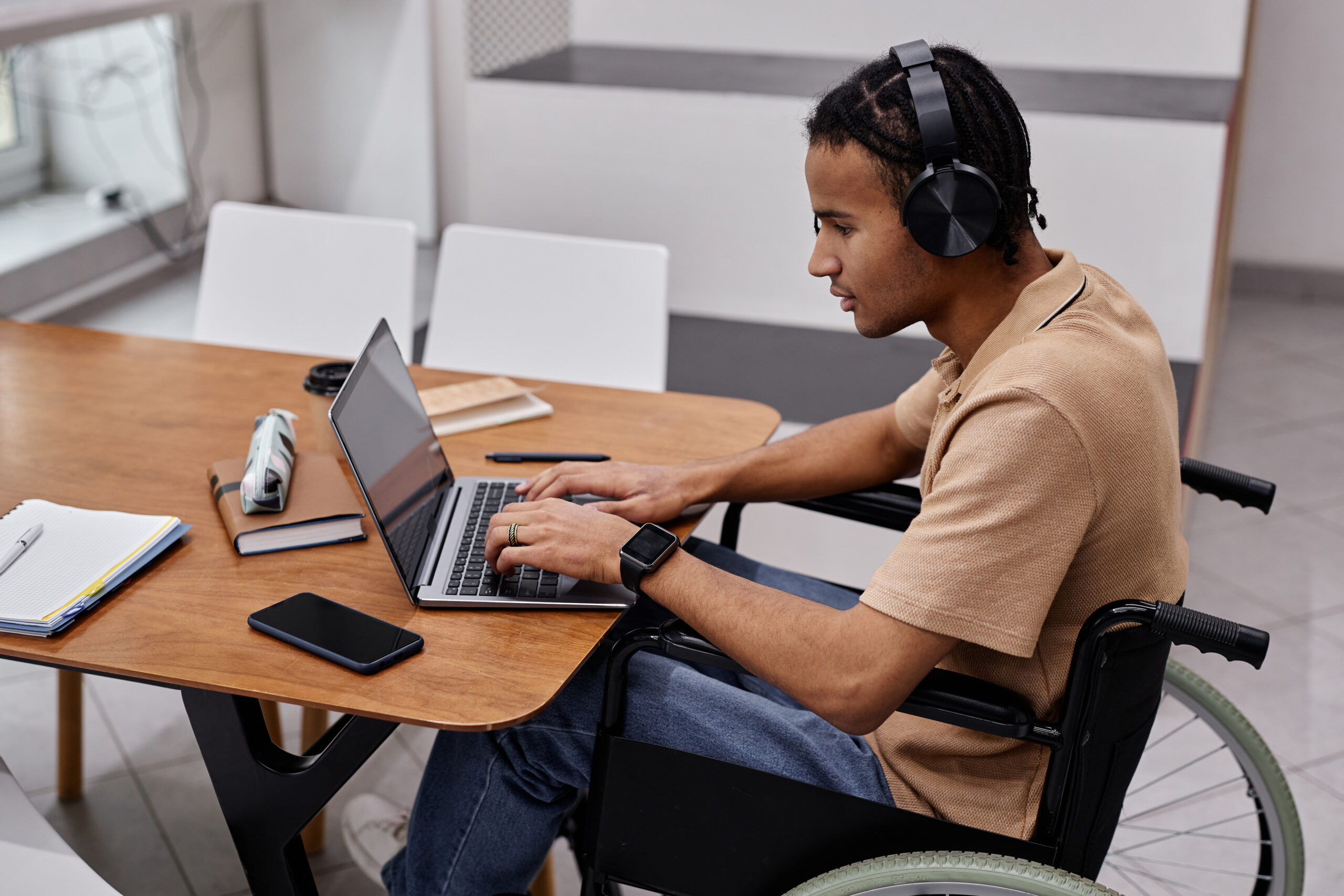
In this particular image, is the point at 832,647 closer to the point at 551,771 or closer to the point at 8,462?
the point at 551,771

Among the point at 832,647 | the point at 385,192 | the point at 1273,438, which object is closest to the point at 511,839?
the point at 832,647

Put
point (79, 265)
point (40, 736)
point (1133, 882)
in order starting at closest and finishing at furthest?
point (1133, 882)
point (40, 736)
point (79, 265)

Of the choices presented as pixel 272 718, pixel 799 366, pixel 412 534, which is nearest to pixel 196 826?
pixel 272 718

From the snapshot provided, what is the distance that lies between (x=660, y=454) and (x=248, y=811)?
665mm

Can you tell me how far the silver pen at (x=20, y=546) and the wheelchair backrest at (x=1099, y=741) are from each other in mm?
1014

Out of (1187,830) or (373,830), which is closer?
(373,830)

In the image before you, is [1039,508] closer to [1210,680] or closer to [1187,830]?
[1187,830]

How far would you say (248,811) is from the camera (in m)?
1.17

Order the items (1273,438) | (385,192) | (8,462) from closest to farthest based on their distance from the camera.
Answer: (8,462) < (1273,438) < (385,192)

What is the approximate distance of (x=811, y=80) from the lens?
3.62 meters

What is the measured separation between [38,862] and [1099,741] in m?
0.91

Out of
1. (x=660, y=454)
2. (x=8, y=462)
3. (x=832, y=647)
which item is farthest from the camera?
(x=660, y=454)

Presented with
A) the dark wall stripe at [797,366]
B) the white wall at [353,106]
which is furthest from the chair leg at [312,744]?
the white wall at [353,106]

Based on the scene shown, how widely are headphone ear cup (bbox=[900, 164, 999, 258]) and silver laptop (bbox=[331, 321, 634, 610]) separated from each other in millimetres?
454
